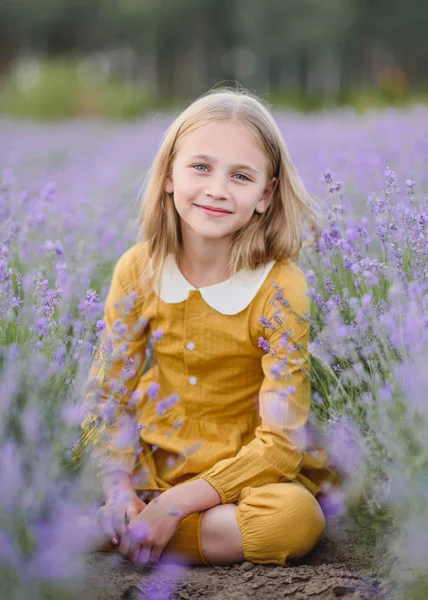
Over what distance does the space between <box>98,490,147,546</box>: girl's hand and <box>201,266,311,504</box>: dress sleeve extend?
0.20 m

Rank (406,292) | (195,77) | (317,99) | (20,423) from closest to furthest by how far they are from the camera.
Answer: (20,423) < (406,292) < (317,99) < (195,77)

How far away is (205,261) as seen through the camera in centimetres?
246

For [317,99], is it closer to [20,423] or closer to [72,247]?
[72,247]

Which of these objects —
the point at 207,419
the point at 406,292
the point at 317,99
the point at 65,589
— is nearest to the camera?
the point at 65,589

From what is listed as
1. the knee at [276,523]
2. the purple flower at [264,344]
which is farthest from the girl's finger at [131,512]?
the purple flower at [264,344]

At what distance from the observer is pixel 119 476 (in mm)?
2270

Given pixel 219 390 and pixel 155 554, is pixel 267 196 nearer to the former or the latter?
pixel 219 390

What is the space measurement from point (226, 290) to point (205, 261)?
14 centimetres

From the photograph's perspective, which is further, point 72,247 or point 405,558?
point 72,247

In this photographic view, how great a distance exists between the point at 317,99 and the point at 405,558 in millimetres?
18162

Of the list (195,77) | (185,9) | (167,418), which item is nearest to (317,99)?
(185,9)

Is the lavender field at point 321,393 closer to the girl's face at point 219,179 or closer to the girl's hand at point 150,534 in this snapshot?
the girl's hand at point 150,534

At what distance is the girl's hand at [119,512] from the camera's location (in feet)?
6.61

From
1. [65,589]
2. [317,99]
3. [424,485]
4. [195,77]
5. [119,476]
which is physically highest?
[424,485]
